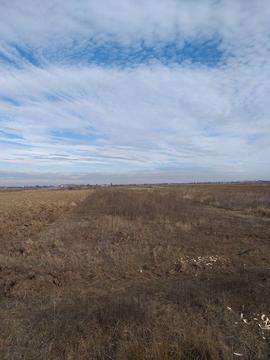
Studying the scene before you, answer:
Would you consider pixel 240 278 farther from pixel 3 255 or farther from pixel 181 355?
pixel 3 255

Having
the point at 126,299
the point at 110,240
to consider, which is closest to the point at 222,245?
the point at 110,240

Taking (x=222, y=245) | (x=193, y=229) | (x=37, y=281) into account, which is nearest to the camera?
(x=37, y=281)

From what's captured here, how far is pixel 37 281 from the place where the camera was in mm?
7934

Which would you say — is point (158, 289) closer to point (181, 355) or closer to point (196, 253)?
point (181, 355)

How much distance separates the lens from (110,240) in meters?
13.6

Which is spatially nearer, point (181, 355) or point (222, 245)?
point (181, 355)

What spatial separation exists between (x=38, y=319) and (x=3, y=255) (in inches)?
233

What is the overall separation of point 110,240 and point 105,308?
24.6 ft

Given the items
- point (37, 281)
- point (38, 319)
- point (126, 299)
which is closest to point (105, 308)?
point (126, 299)

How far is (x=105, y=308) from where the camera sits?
242 inches

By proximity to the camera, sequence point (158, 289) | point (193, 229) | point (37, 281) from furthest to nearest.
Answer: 1. point (193, 229)
2. point (37, 281)
3. point (158, 289)

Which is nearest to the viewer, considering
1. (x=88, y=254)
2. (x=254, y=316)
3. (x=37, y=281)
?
(x=254, y=316)

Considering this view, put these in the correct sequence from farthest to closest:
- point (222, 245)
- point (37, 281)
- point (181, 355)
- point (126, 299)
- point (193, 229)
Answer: point (193, 229) < point (222, 245) < point (37, 281) < point (126, 299) < point (181, 355)

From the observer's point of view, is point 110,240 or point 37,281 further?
point 110,240
